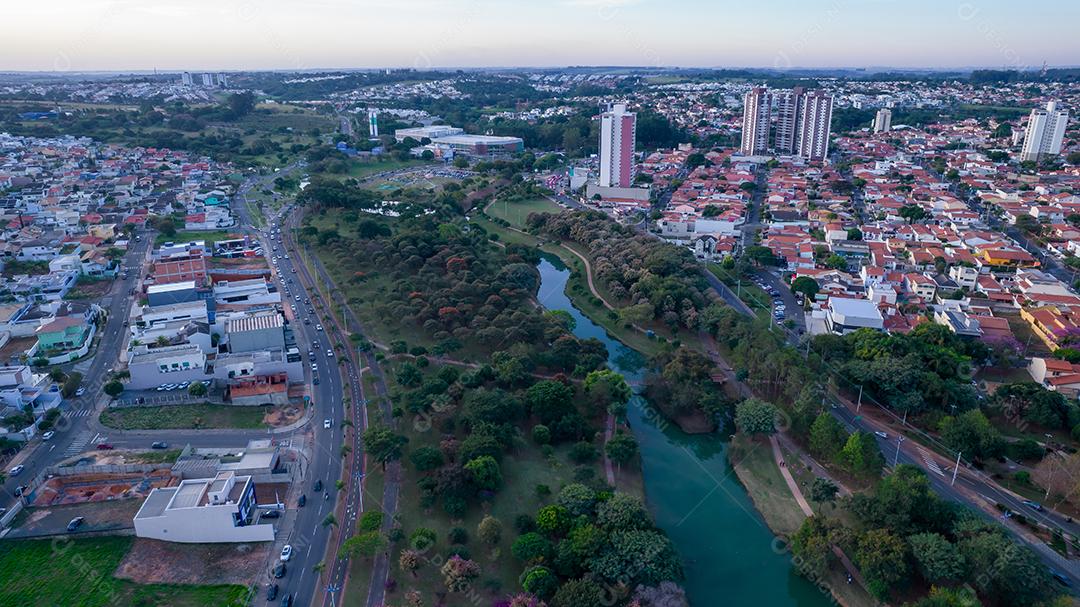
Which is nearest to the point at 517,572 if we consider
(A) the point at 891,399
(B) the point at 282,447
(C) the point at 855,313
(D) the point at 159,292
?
(B) the point at 282,447

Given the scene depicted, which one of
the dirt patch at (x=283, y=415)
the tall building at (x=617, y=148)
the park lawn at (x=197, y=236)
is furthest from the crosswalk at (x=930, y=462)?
the tall building at (x=617, y=148)

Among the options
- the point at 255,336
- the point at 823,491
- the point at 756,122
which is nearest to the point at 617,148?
the point at 756,122

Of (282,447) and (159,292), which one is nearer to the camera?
(282,447)

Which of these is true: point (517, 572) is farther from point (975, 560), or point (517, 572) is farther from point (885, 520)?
point (975, 560)

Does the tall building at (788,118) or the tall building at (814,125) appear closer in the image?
the tall building at (814,125)

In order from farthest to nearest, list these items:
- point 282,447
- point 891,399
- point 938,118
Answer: point 938,118
point 891,399
point 282,447

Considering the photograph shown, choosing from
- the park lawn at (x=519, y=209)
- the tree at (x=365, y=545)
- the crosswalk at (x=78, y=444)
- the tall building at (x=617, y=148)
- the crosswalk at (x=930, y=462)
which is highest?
the tall building at (x=617, y=148)

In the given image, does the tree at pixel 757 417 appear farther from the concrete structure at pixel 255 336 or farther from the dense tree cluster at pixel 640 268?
the concrete structure at pixel 255 336
